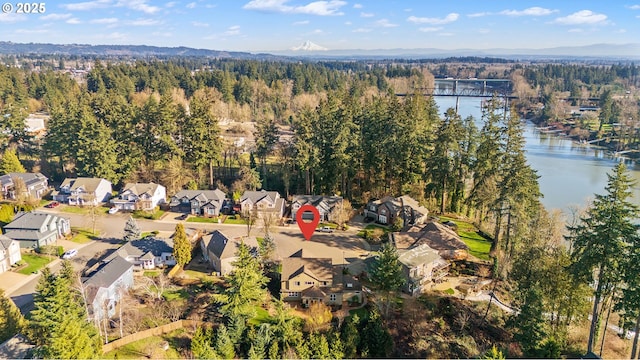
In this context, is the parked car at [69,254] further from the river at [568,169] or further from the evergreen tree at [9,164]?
the river at [568,169]

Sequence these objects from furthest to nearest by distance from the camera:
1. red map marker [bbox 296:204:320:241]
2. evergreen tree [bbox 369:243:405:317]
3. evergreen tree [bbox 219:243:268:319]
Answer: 1. red map marker [bbox 296:204:320:241]
2. evergreen tree [bbox 369:243:405:317]
3. evergreen tree [bbox 219:243:268:319]

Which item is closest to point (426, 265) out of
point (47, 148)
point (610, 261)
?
point (610, 261)

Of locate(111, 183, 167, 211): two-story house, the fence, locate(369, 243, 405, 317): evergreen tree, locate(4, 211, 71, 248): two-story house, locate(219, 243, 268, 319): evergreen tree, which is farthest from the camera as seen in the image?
locate(111, 183, 167, 211): two-story house

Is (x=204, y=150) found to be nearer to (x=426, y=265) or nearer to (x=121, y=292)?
(x=121, y=292)

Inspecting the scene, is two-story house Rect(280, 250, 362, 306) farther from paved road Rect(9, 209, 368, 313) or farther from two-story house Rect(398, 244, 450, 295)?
two-story house Rect(398, 244, 450, 295)

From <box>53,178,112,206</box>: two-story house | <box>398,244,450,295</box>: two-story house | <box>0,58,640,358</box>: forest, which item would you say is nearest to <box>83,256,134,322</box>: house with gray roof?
<box>0,58,640,358</box>: forest

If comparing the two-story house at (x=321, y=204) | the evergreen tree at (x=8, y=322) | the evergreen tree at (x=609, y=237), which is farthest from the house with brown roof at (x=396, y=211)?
the evergreen tree at (x=8, y=322)

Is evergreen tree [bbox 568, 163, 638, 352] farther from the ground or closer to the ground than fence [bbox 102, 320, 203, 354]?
farther from the ground

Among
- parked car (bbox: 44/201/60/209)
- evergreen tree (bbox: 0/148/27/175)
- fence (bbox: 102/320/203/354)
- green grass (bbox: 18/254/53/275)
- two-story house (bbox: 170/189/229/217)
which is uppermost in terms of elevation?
evergreen tree (bbox: 0/148/27/175)
